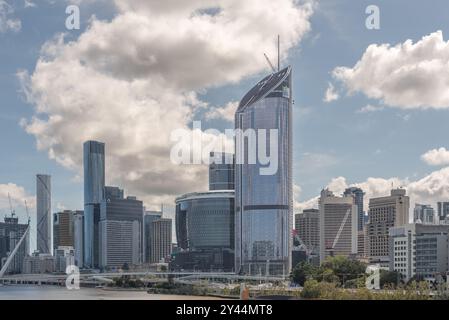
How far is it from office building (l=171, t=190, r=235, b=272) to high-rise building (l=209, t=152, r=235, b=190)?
137 centimetres

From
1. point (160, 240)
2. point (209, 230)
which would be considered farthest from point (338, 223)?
point (160, 240)

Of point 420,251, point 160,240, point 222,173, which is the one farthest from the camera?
point 160,240

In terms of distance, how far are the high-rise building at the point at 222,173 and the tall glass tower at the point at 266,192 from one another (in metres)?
2.25

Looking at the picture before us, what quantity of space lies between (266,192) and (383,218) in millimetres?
7232

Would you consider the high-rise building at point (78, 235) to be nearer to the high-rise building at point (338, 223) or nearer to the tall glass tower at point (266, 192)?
the tall glass tower at point (266, 192)

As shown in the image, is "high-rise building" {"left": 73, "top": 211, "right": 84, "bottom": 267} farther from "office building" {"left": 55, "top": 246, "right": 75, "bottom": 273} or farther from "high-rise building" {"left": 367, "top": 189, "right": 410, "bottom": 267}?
"high-rise building" {"left": 367, "top": 189, "right": 410, "bottom": 267}

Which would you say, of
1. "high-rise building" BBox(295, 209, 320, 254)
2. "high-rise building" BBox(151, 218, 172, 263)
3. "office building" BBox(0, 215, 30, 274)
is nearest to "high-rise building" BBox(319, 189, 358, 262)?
"high-rise building" BBox(295, 209, 320, 254)

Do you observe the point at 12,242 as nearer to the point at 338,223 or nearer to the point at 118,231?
the point at 118,231

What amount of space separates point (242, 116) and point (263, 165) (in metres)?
5.21

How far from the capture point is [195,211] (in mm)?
40844

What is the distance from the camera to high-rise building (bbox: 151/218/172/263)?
44.7 m

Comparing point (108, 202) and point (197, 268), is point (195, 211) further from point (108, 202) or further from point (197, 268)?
point (108, 202)

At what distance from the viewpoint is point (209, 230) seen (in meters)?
40.5
